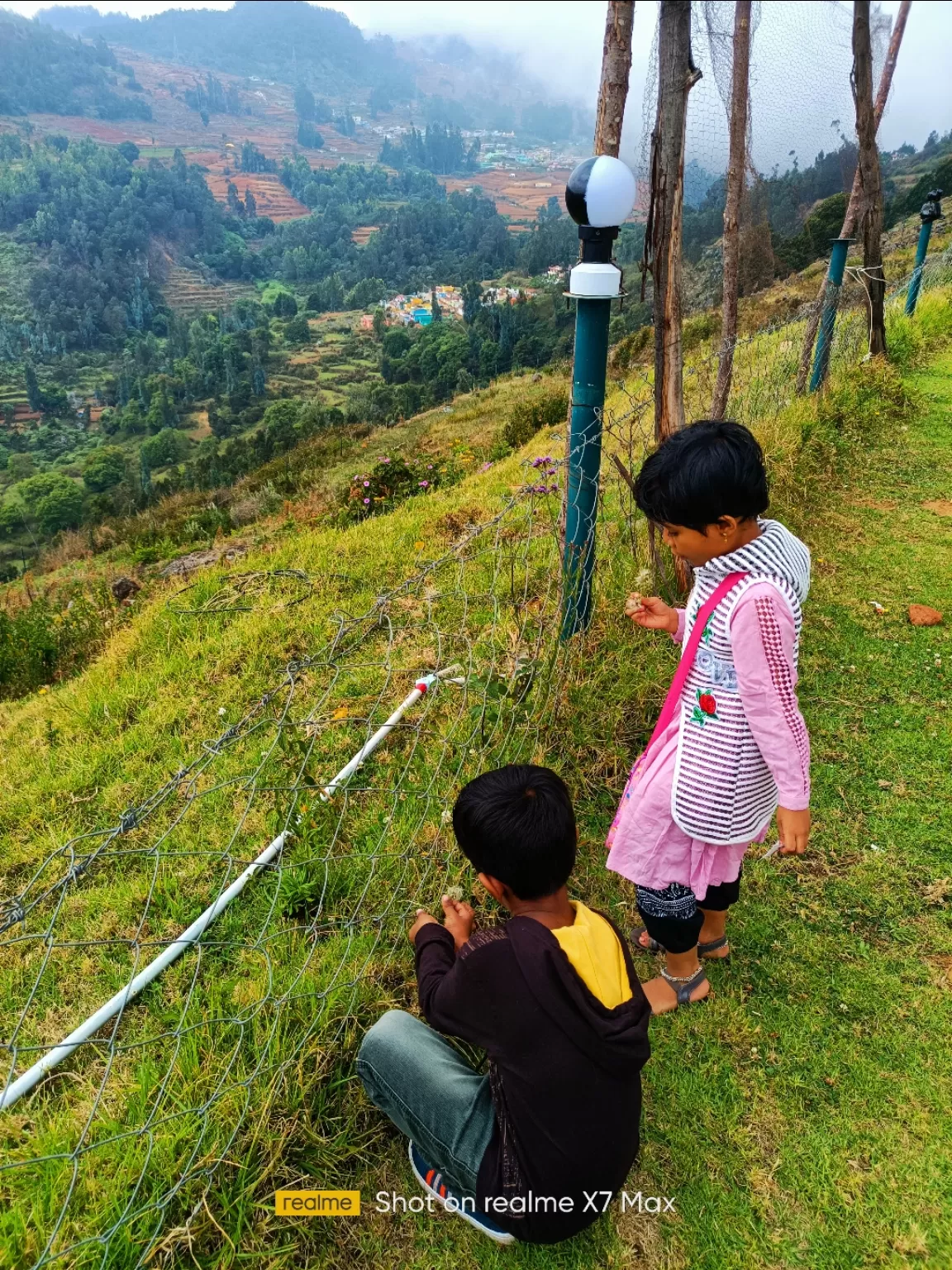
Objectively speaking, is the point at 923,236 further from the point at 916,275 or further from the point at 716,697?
the point at 716,697

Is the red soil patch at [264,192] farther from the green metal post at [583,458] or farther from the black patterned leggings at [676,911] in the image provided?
the black patterned leggings at [676,911]

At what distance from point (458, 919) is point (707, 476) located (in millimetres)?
1101

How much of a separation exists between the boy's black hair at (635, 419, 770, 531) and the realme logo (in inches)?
59.8

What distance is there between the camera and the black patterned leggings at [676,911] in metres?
1.72

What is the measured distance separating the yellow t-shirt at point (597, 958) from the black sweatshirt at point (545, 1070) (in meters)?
0.02

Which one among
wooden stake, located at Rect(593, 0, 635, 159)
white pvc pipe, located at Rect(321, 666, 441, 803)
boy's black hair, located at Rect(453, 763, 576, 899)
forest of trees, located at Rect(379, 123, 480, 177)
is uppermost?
forest of trees, located at Rect(379, 123, 480, 177)

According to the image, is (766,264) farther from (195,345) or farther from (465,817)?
(195,345)

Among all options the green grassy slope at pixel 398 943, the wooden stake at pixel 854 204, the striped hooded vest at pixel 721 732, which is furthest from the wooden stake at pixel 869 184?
the striped hooded vest at pixel 721 732

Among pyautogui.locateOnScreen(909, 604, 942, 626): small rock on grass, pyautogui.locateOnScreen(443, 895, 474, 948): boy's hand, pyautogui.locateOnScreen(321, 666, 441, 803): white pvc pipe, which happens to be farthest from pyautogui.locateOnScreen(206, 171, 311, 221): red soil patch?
Answer: pyautogui.locateOnScreen(443, 895, 474, 948): boy's hand

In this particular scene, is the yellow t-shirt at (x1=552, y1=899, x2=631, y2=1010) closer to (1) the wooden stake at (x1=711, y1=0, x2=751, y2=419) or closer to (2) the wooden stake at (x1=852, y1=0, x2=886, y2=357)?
(1) the wooden stake at (x1=711, y1=0, x2=751, y2=419)

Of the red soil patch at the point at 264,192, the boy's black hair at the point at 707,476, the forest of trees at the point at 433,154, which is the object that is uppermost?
the forest of trees at the point at 433,154

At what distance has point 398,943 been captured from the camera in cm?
194

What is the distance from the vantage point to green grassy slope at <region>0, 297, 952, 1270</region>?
1.43 metres

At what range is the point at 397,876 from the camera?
217 cm
